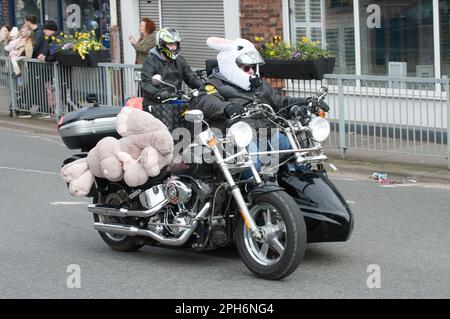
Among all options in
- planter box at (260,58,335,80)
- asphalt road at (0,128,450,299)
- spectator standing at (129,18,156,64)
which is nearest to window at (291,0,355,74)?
planter box at (260,58,335,80)

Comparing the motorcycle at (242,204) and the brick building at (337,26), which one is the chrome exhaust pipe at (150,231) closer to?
the motorcycle at (242,204)

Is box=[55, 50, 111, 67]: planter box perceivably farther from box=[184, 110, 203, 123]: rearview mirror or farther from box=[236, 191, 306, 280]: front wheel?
box=[236, 191, 306, 280]: front wheel

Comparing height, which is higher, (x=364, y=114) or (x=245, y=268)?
(x=364, y=114)

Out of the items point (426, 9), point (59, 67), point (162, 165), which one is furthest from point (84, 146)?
point (59, 67)

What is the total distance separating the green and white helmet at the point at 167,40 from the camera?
12.1 m

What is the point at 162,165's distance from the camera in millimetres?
8539

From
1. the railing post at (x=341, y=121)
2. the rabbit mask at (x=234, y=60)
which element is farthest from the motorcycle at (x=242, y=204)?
the railing post at (x=341, y=121)

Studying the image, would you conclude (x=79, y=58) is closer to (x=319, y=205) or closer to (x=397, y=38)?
(x=397, y=38)

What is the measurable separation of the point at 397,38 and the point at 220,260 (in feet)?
26.9

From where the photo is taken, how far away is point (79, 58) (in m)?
17.6

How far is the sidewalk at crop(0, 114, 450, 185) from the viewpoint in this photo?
1252 centimetres
